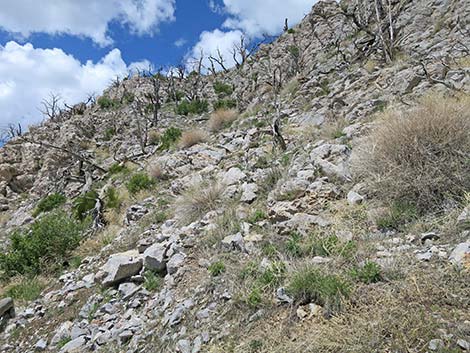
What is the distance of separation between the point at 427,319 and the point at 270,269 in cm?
147

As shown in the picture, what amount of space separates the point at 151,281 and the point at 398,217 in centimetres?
317

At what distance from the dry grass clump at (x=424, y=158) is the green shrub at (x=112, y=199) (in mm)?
7483

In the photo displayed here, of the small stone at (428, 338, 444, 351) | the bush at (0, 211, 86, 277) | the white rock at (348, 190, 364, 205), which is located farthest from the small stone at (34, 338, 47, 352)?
the small stone at (428, 338, 444, 351)

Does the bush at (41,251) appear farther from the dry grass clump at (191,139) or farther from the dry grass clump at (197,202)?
the dry grass clump at (191,139)

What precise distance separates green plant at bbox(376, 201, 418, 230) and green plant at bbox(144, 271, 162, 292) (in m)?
2.85

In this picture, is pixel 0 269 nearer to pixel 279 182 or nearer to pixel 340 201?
pixel 279 182

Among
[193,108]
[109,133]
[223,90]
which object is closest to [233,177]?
[193,108]

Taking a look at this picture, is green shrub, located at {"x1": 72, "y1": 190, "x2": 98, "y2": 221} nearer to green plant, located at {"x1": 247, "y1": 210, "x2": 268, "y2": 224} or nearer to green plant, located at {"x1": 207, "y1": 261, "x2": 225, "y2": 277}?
green plant, located at {"x1": 247, "y1": 210, "x2": 268, "y2": 224}

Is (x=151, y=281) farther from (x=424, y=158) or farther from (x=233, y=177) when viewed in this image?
(x=424, y=158)

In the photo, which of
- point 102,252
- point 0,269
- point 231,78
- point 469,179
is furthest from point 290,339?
point 231,78

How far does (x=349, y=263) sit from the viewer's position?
330cm

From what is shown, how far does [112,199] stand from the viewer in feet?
33.9

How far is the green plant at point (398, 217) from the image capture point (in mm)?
3782

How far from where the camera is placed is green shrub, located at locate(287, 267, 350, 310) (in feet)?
9.31
